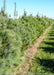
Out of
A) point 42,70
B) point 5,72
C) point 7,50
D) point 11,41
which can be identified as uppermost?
point 11,41

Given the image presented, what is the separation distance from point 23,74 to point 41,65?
6.23 feet

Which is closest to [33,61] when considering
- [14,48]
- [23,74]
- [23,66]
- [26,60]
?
[26,60]

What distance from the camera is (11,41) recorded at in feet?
16.2

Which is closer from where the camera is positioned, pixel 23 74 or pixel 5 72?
pixel 5 72

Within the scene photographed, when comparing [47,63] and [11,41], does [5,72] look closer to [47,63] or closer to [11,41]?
[11,41]

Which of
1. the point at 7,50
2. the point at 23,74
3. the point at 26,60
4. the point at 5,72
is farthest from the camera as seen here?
the point at 26,60

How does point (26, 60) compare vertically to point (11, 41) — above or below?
below

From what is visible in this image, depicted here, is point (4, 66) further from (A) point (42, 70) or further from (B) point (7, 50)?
(A) point (42, 70)

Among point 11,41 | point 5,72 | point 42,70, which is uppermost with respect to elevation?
point 11,41

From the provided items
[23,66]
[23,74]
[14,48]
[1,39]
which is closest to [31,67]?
[23,66]

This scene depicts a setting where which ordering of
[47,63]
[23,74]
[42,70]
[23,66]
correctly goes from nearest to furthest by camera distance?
[23,74]
[42,70]
[23,66]
[47,63]

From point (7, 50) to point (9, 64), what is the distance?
0.59 m

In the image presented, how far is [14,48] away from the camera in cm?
502

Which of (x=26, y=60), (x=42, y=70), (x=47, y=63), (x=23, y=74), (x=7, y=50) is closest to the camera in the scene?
(x=7, y=50)
